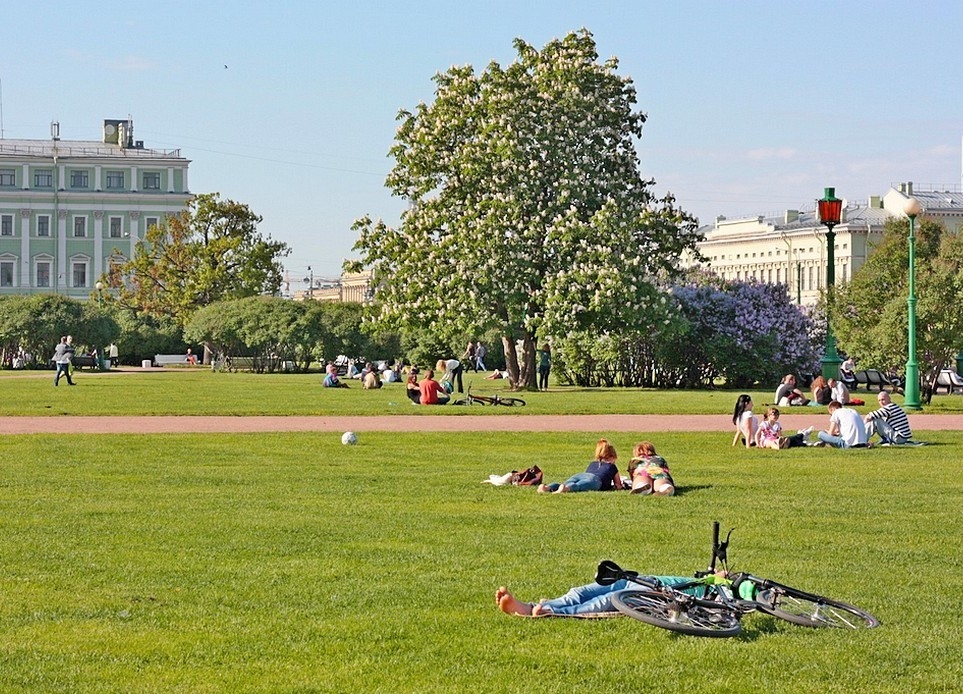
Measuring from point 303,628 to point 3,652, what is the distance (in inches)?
68.2

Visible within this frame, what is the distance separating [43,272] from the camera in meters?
128

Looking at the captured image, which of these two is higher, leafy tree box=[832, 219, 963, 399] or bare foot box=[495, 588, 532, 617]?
leafy tree box=[832, 219, 963, 399]

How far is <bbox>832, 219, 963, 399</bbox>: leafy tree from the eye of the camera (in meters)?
40.6

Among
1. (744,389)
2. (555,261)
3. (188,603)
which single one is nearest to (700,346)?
(744,389)

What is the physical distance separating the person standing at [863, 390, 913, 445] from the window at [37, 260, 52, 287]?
10849 centimetres

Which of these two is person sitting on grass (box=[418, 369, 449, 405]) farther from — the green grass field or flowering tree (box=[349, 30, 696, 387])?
the green grass field

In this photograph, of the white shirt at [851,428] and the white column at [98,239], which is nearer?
the white shirt at [851,428]

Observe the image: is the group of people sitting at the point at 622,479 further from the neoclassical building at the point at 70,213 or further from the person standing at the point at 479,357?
the neoclassical building at the point at 70,213

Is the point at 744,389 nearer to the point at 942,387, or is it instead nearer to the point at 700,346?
the point at 700,346

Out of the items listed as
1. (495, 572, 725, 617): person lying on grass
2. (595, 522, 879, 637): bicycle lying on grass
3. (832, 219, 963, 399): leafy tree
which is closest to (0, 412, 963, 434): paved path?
(832, 219, 963, 399): leafy tree

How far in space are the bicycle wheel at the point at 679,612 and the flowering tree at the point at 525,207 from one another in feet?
121

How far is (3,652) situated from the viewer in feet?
30.0

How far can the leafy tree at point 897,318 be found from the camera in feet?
133

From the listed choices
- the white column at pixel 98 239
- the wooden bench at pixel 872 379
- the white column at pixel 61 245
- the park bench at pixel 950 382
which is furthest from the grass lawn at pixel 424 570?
the white column at pixel 61 245
